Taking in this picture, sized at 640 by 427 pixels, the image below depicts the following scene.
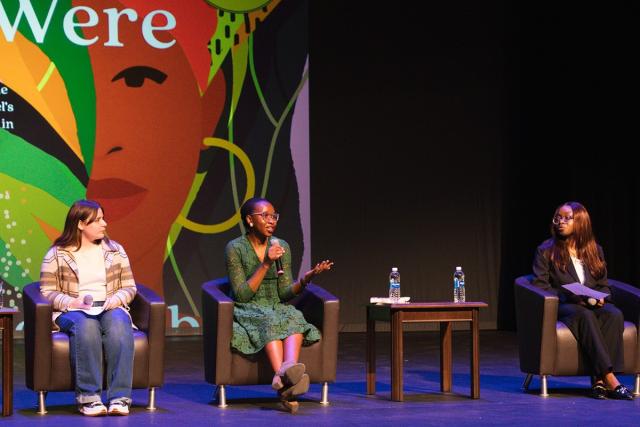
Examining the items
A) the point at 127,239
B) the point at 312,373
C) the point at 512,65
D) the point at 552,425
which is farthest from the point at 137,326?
the point at 512,65

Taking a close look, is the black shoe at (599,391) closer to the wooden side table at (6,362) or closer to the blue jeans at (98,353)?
the blue jeans at (98,353)

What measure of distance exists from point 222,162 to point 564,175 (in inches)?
115

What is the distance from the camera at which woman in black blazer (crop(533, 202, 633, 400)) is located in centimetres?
534

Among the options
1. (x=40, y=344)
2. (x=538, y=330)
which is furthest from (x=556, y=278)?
(x=40, y=344)

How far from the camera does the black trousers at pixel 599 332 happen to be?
17.5 feet

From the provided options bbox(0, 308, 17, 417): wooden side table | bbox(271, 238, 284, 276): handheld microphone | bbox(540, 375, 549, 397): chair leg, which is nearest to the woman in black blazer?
bbox(540, 375, 549, 397): chair leg

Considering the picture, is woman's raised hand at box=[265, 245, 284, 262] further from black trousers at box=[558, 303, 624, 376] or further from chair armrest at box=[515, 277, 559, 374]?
black trousers at box=[558, 303, 624, 376]

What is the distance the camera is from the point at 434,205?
31.7 feet

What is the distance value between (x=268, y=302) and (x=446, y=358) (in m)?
1.04

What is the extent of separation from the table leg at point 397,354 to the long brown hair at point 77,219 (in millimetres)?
1538

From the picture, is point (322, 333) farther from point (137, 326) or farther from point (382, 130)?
point (382, 130)

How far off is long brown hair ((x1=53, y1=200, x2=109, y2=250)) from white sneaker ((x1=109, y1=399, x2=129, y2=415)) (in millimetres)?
781

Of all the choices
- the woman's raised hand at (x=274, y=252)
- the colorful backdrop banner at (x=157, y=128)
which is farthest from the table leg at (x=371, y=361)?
the colorful backdrop banner at (x=157, y=128)

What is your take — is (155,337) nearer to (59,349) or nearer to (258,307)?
(59,349)
